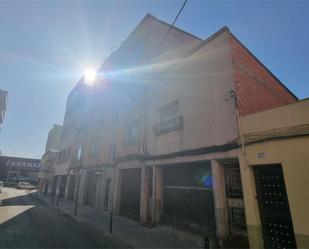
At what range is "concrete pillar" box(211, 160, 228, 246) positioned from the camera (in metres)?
6.31

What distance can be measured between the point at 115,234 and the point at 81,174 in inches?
525

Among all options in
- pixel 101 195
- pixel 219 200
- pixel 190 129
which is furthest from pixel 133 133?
pixel 219 200

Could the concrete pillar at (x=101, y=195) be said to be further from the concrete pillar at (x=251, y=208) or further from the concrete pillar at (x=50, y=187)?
the concrete pillar at (x=50, y=187)

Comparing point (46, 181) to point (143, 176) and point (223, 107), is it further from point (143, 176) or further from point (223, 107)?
point (223, 107)

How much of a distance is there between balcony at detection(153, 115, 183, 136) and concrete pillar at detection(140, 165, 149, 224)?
7.65ft

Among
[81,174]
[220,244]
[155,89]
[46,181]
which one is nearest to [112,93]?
[155,89]

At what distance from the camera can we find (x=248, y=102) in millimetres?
7133

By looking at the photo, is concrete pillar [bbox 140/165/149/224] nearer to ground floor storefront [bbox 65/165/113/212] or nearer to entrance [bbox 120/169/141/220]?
entrance [bbox 120/169/141/220]

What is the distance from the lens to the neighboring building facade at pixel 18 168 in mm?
55656

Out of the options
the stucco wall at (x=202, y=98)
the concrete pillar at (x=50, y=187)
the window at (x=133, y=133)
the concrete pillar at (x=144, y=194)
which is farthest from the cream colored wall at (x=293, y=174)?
the concrete pillar at (x=50, y=187)

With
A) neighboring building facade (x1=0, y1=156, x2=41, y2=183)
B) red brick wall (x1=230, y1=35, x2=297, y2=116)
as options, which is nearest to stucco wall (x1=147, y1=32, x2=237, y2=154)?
red brick wall (x1=230, y1=35, x2=297, y2=116)

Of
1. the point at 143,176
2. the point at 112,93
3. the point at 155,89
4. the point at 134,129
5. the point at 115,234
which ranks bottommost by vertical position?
the point at 115,234

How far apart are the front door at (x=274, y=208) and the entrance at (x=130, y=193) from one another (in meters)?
7.13

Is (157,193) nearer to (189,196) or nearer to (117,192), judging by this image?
(189,196)
